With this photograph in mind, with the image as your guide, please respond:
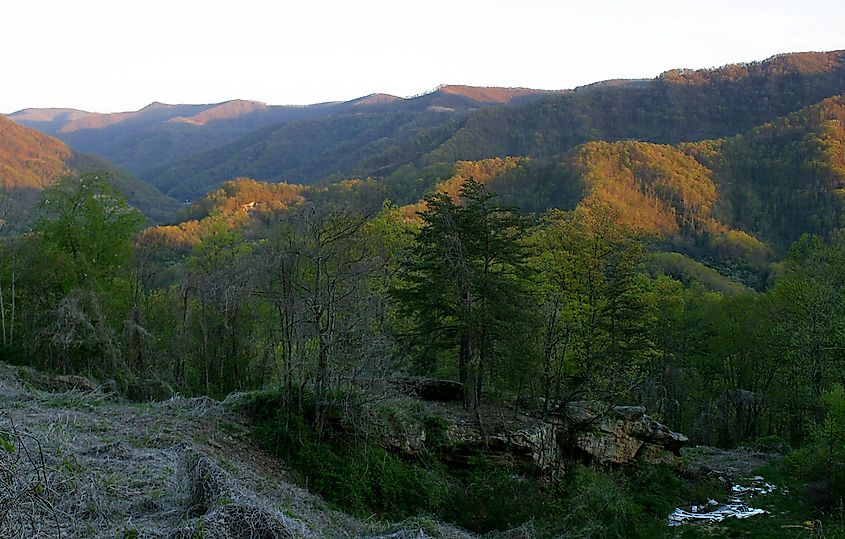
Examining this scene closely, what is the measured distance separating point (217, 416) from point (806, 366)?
25.0 m

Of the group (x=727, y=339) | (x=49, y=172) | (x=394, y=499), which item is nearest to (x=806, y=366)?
(x=727, y=339)

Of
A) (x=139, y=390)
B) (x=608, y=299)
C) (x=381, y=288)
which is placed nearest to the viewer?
(x=139, y=390)

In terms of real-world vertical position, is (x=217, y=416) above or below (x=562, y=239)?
below

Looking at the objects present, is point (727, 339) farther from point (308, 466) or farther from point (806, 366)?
point (308, 466)

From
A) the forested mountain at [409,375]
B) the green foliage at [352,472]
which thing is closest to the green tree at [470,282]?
the forested mountain at [409,375]

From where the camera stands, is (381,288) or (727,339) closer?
(381,288)

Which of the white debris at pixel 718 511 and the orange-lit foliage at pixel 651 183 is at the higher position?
the orange-lit foliage at pixel 651 183

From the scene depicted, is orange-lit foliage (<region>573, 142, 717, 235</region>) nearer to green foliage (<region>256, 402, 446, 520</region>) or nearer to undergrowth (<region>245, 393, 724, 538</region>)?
undergrowth (<region>245, 393, 724, 538</region>)

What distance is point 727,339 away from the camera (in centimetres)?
3647

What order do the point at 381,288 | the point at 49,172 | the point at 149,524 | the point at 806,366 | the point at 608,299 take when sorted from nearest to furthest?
the point at 149,524 < the point at 381,288 < the point at 608,299 < the point at 806,366 < the point at 49,172

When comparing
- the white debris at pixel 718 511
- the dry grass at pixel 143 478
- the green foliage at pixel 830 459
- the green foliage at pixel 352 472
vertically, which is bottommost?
the white debris at pixel 718 511

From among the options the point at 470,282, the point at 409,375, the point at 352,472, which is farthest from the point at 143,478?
the point at 470,282

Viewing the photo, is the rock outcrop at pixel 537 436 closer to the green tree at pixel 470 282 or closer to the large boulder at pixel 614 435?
the large boulder at pixel 614 435

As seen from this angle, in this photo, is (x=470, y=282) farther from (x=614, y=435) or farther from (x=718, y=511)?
(x=718, y=511)
